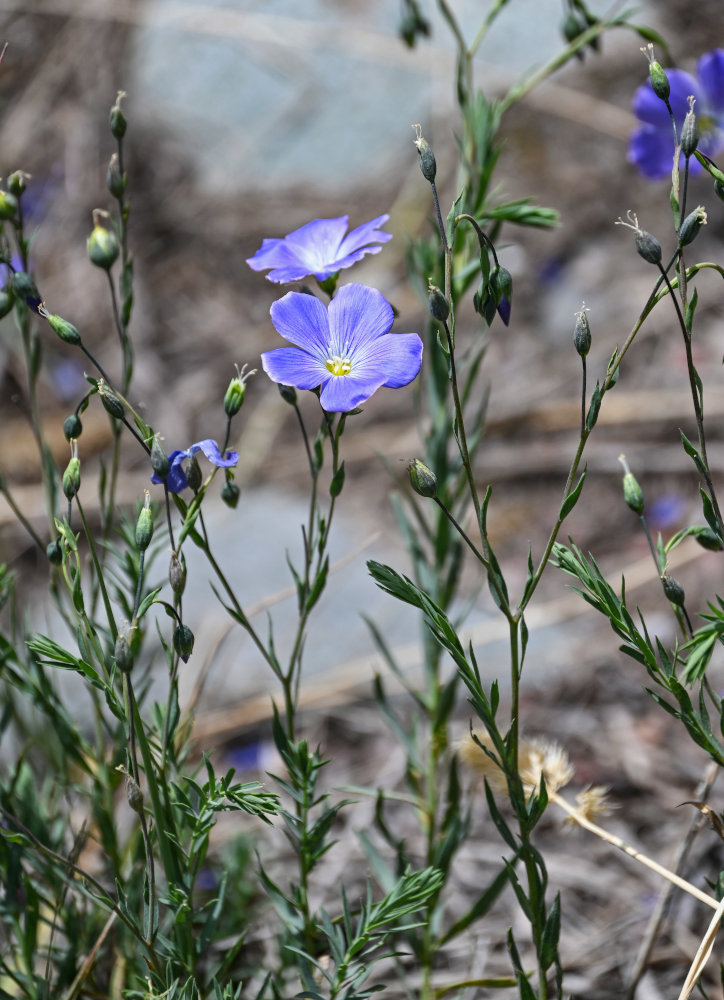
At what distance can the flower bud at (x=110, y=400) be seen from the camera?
116 cm

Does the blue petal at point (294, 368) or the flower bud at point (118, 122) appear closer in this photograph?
the blue petal at point (294, 368)

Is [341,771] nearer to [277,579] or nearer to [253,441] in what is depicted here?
[277,579]

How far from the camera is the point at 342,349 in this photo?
1235mm

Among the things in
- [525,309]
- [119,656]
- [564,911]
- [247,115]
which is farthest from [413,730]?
[247,115]

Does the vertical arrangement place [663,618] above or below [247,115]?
below

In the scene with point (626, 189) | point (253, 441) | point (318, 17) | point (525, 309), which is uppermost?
point (318, 17)

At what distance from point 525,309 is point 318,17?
198 cm

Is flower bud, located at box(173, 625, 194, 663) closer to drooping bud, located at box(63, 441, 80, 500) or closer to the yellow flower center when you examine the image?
drooping bud, located at box(63, 441, 80, 500)

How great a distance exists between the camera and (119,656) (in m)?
1.07

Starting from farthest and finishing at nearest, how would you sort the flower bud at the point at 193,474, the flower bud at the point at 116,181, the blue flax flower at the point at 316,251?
the flower bud at the point at 116,181 < the blue flax flower at the point at 316,251 < the flower bud at the point at 193,474

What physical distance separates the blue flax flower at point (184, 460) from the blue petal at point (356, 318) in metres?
0.19

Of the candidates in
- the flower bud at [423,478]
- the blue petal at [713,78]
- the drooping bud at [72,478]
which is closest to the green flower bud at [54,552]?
the drooping bud at [72,478]

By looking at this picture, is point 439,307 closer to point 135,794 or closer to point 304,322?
point 304,322

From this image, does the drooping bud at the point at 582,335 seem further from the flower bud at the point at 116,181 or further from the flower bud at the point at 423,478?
the flower bud at the point at 116,181
